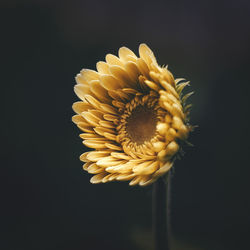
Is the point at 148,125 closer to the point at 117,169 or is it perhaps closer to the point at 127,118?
the point at 127,118

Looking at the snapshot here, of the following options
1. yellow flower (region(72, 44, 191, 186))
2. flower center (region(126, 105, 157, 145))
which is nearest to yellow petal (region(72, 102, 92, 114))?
yellow flower (region(72, 44, 191, 186))

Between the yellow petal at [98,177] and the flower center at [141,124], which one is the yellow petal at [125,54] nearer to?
the flower center at [141,124]

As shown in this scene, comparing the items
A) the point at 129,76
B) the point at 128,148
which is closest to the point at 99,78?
the point at 129,76

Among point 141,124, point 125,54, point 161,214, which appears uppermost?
point 125,54

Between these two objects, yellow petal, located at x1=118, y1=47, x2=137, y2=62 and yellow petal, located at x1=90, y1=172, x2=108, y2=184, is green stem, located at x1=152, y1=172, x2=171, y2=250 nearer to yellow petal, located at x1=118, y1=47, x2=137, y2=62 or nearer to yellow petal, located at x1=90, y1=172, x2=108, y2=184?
yellow petal, located at x1=90, y1=172, x2=108, y2=184

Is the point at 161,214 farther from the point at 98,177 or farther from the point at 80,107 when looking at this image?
the point at 80,107

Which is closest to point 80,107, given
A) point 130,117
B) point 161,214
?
point 130,117
